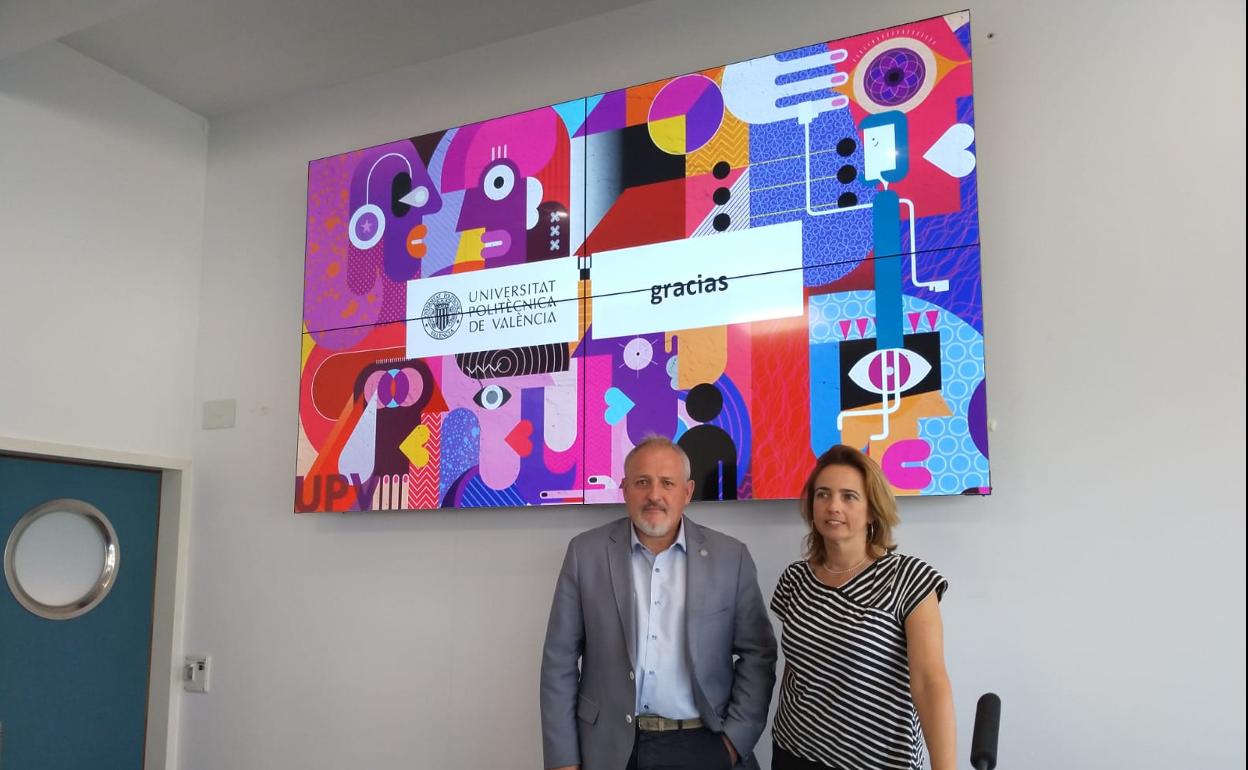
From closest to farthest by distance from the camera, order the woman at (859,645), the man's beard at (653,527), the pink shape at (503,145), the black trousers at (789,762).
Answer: the woman at (859,645) → the black trousers at (789,762) → the man's beard at (653,527) → the pink shape at (503,145)

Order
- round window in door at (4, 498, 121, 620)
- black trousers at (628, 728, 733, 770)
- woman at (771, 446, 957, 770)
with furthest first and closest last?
round window in door at (4, 498, 121, 620) → black trousers at (628, 728, 733, 770) → woman at (771, 446, 957, 770)

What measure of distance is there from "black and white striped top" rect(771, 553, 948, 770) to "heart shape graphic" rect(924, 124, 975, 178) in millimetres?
Result: 1155

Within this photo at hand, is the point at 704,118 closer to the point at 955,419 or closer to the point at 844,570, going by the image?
the point at 955,419

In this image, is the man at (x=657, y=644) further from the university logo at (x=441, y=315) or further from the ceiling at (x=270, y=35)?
the ceiling at (x=270, y=35)

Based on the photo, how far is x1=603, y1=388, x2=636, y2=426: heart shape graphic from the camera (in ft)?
10.3

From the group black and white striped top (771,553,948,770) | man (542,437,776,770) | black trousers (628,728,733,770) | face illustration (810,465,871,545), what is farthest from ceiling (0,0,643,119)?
black trousers (628,728,733,770)

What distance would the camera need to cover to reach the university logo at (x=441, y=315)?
3.51m

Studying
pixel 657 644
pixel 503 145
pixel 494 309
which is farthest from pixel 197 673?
pixel 503 145

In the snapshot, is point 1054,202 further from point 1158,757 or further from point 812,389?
point 1158,757

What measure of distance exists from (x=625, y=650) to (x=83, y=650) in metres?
2.37

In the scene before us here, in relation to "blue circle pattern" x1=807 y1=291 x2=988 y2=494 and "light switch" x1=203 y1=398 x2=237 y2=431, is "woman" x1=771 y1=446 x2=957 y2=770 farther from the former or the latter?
"light switch" x1=203 y1=398 x2=237 y2=431

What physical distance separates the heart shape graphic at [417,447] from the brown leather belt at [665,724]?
1.32 m

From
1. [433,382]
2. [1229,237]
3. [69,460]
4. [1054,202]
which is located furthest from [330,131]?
[1229,237]

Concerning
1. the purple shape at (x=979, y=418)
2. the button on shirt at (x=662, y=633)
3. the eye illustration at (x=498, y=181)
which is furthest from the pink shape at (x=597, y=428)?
the purple shape at (x=979, y=418)
